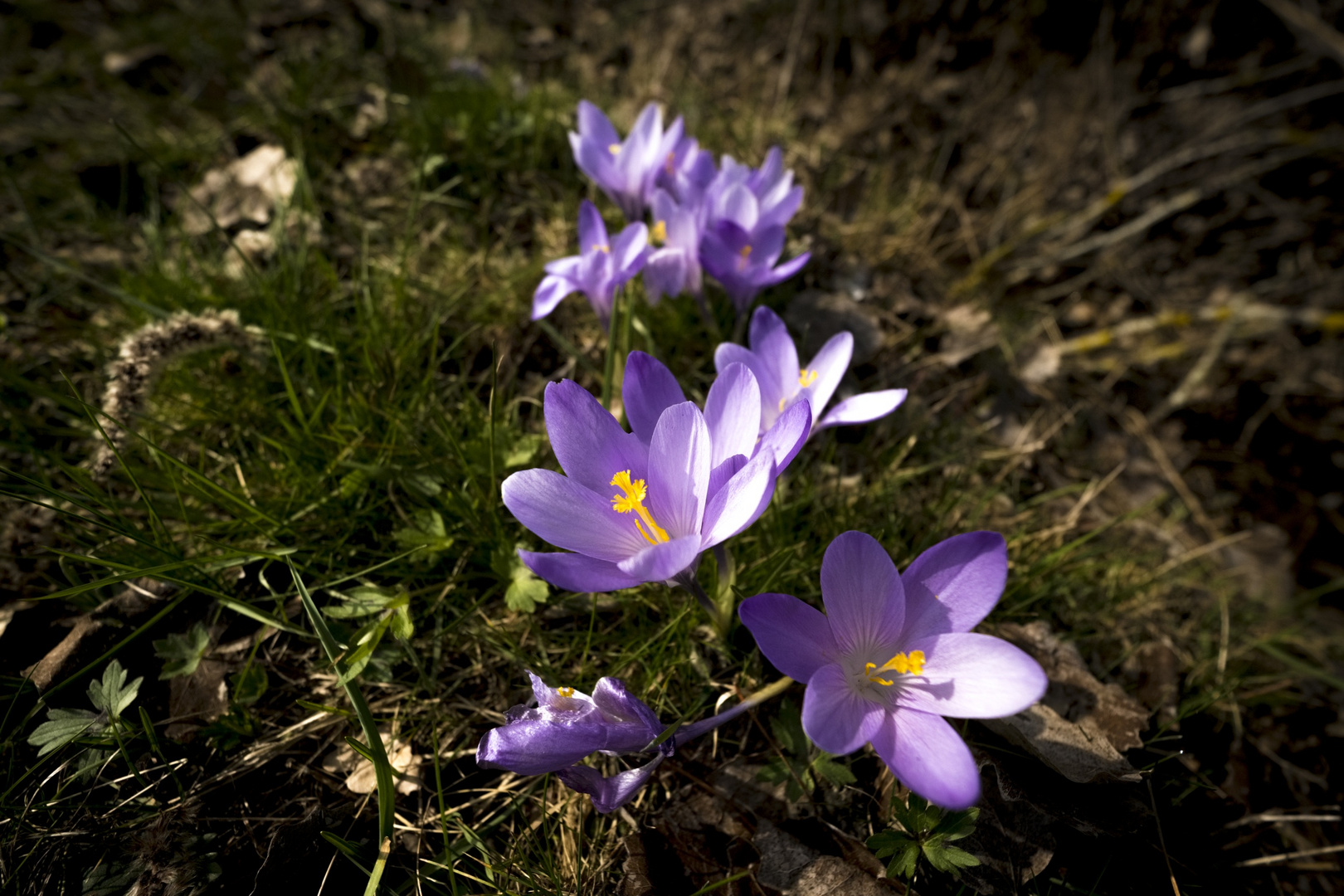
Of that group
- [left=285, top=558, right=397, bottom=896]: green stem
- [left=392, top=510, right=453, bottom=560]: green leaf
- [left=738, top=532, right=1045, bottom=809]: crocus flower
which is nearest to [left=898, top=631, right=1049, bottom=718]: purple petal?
[left=738, top=532, right=1045, bottom=809]: crocus flower

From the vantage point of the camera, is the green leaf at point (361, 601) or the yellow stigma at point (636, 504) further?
the green leaf at point (361, 601)

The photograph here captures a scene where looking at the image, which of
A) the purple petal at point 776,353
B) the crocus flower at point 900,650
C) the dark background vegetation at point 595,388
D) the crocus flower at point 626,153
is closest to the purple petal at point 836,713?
the crocus flower at point 900,650

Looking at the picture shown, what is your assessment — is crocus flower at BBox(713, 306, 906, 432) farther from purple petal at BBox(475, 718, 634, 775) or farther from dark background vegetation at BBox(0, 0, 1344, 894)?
purple petal at BBox(475, 718, 634, 775)

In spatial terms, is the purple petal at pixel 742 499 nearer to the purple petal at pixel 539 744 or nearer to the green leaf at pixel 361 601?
the purple petal at pixel 539 744

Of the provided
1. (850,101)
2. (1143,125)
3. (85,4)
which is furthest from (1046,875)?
(85,4)

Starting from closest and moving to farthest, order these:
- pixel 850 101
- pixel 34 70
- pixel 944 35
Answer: pixel 34 70 → pixel 850 101 → pixel 944 35

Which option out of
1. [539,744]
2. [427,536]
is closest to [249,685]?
[427,536]

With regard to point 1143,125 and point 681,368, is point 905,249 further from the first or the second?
point 1143,125
